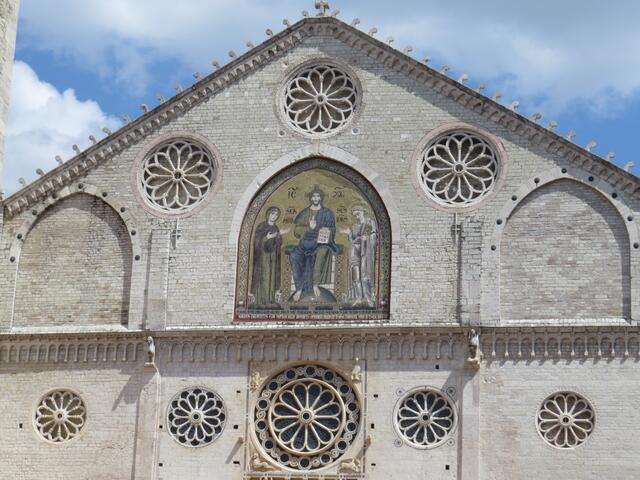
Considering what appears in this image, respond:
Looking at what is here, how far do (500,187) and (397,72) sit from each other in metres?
2.95

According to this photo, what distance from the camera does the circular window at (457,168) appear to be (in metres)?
25.6

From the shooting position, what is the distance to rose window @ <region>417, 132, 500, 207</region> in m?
25.6

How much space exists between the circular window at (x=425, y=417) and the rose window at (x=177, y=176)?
17.8 feet

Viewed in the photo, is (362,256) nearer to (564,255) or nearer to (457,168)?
A: (457,168)

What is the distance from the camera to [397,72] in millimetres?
26594

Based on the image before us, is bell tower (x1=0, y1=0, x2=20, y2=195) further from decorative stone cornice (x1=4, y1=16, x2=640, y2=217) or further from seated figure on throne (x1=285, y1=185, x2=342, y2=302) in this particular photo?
seated figure on throne (x1=285, y1=185, x2=342, y2=302)

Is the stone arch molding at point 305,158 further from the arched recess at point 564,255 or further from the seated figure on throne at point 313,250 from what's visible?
the arched recess at point 564,255

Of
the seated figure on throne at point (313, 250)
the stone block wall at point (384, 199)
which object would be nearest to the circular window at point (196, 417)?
the stone block wall at point (384, 199)

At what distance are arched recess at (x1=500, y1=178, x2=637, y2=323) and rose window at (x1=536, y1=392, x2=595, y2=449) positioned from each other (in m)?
1.40

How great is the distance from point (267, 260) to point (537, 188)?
489cm

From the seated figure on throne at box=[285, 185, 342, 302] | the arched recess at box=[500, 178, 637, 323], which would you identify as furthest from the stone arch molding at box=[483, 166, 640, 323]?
the seated figure on throne at box=[285, 185, 342, 302]

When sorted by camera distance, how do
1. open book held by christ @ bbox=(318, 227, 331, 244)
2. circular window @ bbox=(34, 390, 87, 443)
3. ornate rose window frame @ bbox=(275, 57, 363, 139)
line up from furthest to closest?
ornate rose window frame @ bbox=(275, 57, 363, 139) → open book held by christ @ bbox=(318, 227, 331, 244) → circular window @ bbox=(34, 390, 87, 443)

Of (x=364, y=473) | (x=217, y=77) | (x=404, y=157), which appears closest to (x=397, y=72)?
(x=404, y=157)

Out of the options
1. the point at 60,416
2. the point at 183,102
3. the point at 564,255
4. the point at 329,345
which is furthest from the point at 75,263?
the point at 564,255
